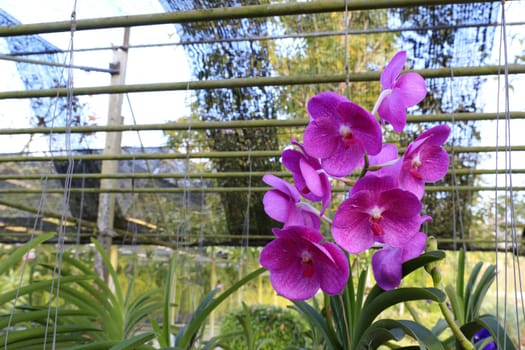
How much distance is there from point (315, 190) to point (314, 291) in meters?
0.14

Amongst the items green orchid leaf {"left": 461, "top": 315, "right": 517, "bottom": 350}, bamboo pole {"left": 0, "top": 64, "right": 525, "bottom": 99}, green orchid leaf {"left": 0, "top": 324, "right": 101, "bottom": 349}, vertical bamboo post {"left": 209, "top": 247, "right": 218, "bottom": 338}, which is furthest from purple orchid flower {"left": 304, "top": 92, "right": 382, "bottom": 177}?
vertical bamboo post {"left": 209, "top": 247, "right": 218, "bottom": 338}

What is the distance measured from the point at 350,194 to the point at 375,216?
0.04 metres

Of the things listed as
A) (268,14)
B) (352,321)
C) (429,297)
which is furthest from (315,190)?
(268,14)

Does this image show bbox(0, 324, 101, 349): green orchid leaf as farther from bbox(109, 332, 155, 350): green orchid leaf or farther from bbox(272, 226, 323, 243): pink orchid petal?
bbox(272, 226, 323, 243): pink orchid petal

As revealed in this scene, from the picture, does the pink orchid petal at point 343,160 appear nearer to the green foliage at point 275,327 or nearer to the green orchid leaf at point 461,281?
the green orchid leaf at point 461,281

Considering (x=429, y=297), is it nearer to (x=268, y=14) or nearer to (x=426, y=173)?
(x=426, y=173)

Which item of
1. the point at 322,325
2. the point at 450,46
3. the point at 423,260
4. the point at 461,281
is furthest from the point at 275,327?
the point at 423,260

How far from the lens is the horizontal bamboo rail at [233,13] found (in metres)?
1.31

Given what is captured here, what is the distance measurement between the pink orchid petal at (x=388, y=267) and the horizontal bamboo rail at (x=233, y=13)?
854 mm

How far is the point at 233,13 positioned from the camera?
1.38m

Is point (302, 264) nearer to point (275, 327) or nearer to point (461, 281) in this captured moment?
point (461, 281)

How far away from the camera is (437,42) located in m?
2.91

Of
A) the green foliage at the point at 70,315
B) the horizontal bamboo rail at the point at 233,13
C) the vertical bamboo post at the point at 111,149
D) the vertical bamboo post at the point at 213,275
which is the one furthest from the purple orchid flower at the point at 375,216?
the vertical bamboo post at the point at 213,275

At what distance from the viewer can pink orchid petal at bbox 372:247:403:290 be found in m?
0.65
